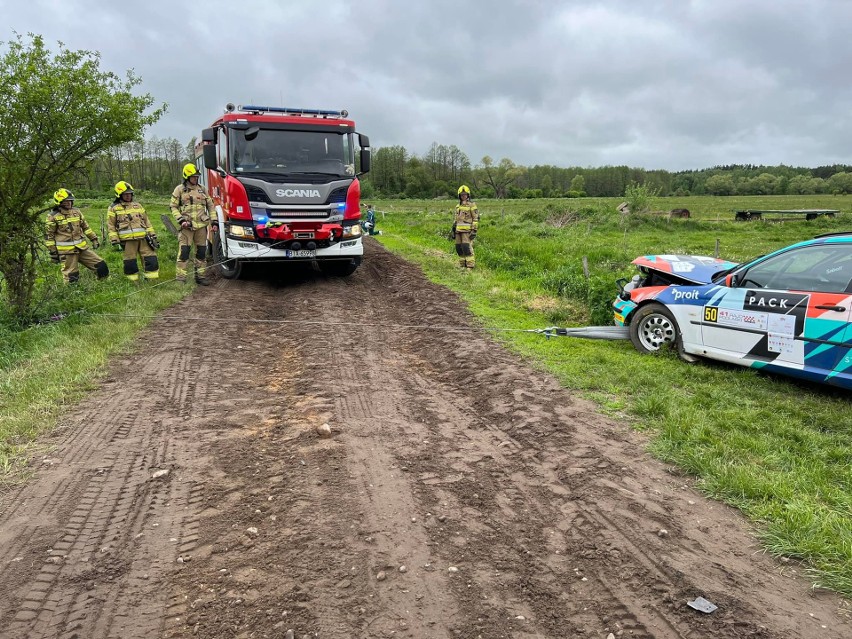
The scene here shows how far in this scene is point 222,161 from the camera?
1124 cm

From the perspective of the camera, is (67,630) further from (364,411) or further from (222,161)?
(222,161)

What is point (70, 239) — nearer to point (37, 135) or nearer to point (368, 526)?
point (37, 135)

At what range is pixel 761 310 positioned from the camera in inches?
239

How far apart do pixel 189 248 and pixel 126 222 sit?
127 cm

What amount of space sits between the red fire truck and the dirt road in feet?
17.5

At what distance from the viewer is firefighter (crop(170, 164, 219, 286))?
39.3 feet

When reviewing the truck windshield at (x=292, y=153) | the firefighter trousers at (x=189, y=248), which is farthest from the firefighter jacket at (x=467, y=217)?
the firefighter trousers at (x=189, y=248)

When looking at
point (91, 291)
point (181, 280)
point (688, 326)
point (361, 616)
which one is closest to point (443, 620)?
point (361, 616)

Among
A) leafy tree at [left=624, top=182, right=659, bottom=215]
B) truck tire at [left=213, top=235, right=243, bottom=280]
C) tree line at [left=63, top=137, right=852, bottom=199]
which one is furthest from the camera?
tree line at [left=63, top=137, right=852, bottom=199]

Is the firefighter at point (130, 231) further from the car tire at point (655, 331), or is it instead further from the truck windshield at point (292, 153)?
the car tire at point (655, 331)

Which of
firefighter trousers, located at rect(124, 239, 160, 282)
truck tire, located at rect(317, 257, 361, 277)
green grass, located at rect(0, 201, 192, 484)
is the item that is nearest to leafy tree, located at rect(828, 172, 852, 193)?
truck tire, located at rect(317, 257, 361, 277)

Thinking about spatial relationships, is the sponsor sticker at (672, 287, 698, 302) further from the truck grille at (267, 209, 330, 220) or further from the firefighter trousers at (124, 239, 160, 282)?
the firefighter trousers at (124, 239, 160, 282)

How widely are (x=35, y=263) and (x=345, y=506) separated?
710 centimetres

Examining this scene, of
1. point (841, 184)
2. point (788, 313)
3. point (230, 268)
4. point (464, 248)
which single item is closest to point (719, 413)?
point (788, 313)
